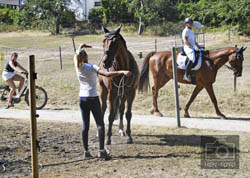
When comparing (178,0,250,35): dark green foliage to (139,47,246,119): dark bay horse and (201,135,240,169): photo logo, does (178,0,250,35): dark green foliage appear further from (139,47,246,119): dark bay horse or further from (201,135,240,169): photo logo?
(201,135,240,169): photo logo

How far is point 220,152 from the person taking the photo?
26.0ft

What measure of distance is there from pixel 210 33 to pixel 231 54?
31996mm

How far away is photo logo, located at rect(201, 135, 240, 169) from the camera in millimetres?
7125

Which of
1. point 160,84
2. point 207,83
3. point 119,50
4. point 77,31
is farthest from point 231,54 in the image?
point 77,31

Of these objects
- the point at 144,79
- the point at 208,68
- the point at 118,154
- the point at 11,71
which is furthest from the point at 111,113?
the point at 11,71

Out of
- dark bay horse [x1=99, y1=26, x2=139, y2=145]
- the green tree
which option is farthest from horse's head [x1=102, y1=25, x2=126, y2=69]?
the green tree

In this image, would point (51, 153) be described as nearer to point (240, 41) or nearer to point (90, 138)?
point (90, 138)

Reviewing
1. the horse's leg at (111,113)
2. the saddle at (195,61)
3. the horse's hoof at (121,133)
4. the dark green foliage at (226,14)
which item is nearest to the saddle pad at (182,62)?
the saddle at (195,61)

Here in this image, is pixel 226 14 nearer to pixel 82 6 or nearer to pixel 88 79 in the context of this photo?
pixel 82 6

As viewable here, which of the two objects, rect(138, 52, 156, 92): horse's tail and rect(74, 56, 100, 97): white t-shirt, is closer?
rect(74, 56, 100, 97): white t-shirt

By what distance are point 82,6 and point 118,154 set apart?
5668 centimetres

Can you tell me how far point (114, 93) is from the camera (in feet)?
29.4

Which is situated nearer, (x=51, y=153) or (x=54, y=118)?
(x=51, y=153)

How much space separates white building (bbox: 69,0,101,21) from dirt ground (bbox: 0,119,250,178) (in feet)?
171
